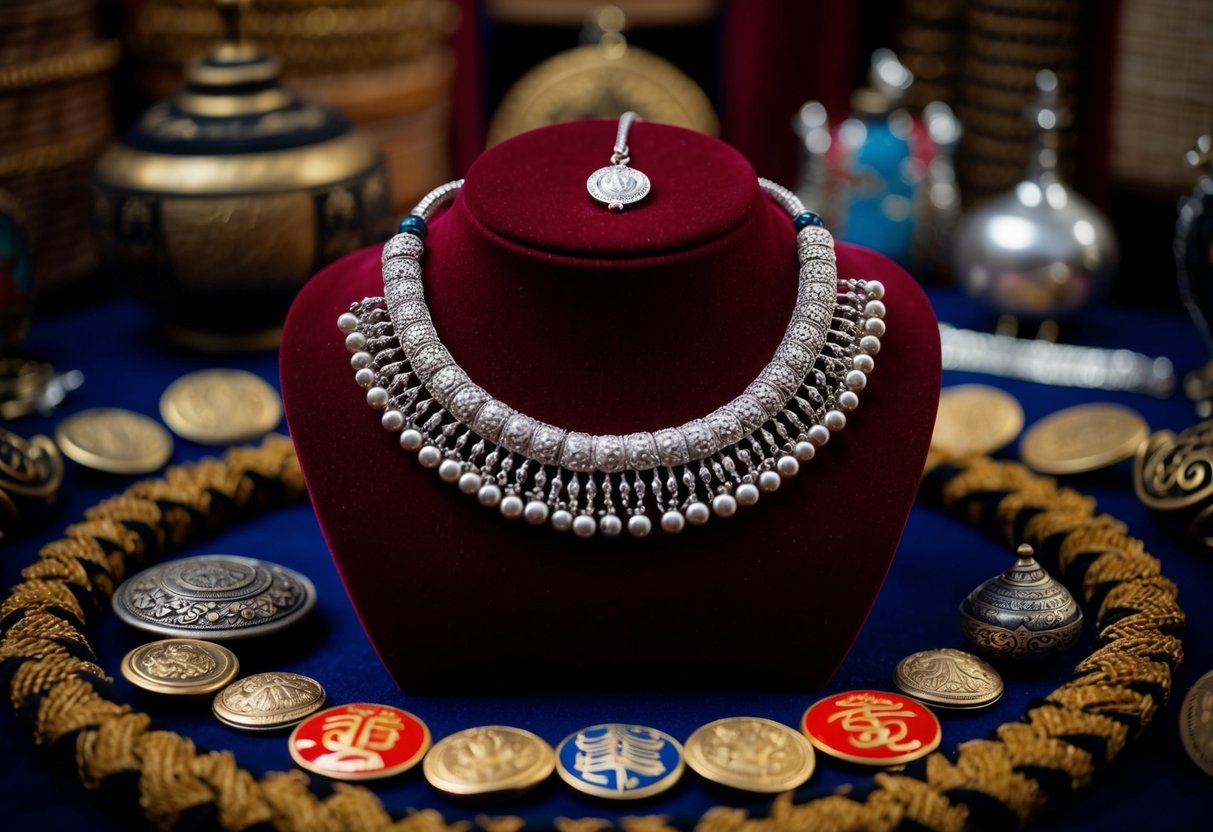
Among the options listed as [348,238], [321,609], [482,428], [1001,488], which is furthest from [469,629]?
[348,238]

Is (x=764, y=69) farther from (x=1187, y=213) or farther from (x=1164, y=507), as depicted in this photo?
(x=1164, y=507)

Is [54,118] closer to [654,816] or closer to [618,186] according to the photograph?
[618,186]

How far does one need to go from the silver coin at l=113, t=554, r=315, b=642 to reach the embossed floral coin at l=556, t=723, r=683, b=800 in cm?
32

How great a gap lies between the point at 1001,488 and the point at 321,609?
2.33 ft

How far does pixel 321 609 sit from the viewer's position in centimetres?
127

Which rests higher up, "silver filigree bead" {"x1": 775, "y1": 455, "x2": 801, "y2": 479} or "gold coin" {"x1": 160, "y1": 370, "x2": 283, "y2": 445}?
"silver filigree bead" {"x1": 775, "y1": 455, "x2": 801, "y2": 479}

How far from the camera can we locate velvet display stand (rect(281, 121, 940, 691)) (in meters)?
1.04

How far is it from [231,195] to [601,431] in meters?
0.89

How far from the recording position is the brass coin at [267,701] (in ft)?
3.47

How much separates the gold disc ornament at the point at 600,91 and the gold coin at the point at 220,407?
0.78m

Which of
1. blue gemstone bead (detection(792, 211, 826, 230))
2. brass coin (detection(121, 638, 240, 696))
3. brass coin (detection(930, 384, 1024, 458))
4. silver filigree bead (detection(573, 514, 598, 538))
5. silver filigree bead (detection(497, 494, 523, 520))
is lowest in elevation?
brass coin (detection(930, 384, 1024, 458))

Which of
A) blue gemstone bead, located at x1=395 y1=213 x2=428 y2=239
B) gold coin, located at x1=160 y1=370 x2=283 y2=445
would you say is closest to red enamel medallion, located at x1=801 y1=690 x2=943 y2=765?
blue gemstone bead, located at x1=395 y1=213 x2=428 y2=239

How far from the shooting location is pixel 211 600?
3.81 feet

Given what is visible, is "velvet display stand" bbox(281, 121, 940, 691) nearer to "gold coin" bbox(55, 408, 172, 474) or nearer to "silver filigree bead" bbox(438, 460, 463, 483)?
"silver filigree bead" bbox(438, 460, 463, 483)
